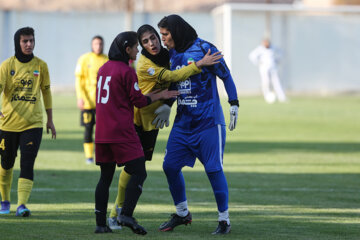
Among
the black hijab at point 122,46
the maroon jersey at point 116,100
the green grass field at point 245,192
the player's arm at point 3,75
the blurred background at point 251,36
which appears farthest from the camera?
the blurred background at point 251,36

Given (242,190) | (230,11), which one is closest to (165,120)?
(242,190)

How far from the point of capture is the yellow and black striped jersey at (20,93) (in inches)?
371

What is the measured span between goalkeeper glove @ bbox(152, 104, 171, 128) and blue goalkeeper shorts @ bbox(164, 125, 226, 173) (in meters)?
0.18

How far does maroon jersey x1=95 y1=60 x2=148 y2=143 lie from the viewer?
7.91m

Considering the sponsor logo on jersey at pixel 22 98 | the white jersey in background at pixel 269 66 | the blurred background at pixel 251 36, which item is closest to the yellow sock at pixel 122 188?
the sponsor logo on jersey at pixel 22 98

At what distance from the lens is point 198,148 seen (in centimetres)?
846

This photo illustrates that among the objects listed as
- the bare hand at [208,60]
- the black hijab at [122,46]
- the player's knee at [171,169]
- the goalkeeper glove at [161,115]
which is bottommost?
the player's knee at [171,169]

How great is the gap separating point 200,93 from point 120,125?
0.99m

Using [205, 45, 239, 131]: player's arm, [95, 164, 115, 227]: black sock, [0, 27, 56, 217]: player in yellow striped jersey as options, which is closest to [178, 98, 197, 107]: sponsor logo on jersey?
[205, 45, 239, 131]: player's arm

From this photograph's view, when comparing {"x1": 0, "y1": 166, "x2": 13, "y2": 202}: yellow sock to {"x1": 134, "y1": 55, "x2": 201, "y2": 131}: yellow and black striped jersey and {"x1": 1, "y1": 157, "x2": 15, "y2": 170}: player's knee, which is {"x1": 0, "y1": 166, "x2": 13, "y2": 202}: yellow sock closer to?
{"x1": 1, "y1": 157, "x2": 15, "y2": 170}: player's knee

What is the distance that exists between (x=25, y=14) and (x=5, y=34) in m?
1.65

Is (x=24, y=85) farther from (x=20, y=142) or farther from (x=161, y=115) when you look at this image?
(x=161, y=115)

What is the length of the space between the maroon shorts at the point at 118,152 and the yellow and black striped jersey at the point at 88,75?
22.1 ft

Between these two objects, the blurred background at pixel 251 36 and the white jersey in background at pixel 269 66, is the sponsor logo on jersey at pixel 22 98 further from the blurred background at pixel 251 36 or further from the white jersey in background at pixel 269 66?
the blurred background at pixel 251 36
